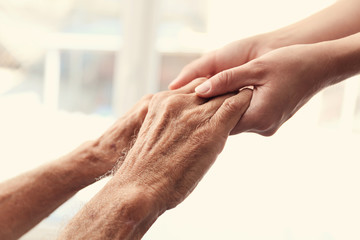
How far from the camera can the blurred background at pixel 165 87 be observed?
1066 mm

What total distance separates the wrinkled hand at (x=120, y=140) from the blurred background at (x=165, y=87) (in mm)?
186

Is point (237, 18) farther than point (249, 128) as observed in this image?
Yes

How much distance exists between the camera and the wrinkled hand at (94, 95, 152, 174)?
98cm

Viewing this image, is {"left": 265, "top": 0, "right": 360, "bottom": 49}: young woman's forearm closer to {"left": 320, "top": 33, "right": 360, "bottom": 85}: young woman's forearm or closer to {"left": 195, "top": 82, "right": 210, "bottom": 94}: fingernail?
{"left": 320, "top": 33, "right": 360, "bottom": 85}: young woman's forearm

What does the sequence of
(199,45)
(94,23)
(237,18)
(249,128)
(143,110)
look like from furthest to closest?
(94,23) → (199,45) → (237,18) → (143,110) → (249,128)

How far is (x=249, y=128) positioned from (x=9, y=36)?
1917mm

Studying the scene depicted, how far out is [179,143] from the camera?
0.75 meters

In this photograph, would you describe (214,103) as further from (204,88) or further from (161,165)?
(161,165)

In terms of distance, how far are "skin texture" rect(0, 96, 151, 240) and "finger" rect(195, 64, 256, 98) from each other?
21cm

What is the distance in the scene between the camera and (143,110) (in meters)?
0.98

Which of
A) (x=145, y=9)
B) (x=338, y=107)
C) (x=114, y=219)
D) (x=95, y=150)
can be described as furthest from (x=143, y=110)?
(x=338, y=107)

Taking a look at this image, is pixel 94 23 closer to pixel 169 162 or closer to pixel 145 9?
pixel 145 9

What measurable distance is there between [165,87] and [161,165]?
2066 millimetres

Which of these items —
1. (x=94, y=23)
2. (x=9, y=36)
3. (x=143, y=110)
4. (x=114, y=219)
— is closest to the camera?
(x=114, y=219)
